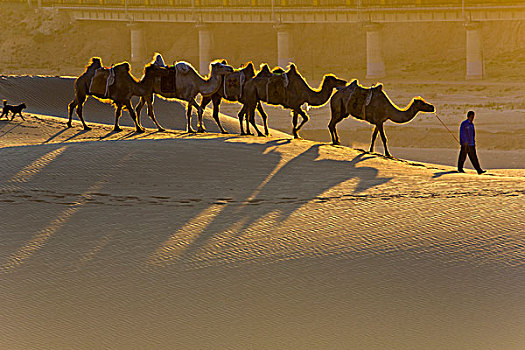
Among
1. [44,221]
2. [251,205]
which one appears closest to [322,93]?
[251,205]

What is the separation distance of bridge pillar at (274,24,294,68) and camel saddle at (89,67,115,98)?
5317 cm

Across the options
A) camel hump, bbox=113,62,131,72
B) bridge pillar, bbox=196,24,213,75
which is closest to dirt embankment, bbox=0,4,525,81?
bridge pillar, bbox=196,24,213,75

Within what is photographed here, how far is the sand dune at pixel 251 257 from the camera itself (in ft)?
26.8

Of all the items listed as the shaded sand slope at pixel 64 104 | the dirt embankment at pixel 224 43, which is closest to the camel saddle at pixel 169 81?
the shaded sand slope at pixel 64 104

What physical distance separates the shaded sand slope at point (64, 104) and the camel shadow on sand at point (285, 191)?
13.1 metres

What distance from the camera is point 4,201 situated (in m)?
12.9

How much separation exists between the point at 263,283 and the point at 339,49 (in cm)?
8578

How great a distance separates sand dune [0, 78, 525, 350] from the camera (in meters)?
8.17

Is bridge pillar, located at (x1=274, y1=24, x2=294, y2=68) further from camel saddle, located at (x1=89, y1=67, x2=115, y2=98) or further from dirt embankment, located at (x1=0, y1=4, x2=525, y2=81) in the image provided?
camel saddle, located at (x1=89, y1=67, x2=115, y2=98)

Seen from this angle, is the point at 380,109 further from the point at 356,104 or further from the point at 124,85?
the point at 124,85

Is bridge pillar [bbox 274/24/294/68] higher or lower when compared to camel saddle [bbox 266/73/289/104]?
higher

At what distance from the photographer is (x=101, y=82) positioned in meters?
22.9

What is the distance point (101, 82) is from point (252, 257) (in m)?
13.8

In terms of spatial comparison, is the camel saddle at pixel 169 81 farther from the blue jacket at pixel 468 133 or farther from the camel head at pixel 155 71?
Result: the blue jacket at pixel 468 133
